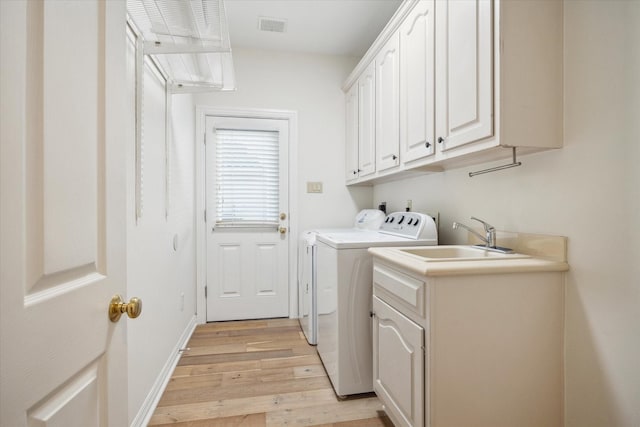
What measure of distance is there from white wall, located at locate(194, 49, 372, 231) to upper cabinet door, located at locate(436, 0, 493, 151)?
168cm

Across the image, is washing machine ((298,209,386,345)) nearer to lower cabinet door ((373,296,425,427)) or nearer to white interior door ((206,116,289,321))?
white interior door ((206,116,289,321))

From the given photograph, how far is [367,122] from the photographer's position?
2.52 meters

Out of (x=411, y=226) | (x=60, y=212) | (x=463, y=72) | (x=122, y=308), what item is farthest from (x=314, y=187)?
(x=60, y=212)

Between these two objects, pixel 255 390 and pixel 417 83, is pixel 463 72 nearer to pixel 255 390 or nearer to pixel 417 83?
pixel 417 83

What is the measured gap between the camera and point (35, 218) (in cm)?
48

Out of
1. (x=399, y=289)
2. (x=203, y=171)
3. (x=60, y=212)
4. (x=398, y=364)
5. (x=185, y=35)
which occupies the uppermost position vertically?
(x=185, y=35)

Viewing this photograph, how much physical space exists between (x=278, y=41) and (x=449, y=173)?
2001mm

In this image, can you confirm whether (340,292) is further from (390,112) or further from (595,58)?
(595,58)

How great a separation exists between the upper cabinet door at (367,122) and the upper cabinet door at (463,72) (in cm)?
87

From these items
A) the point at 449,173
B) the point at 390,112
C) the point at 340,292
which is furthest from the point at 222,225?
the point at 449,173

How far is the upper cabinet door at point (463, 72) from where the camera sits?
47.3 inches

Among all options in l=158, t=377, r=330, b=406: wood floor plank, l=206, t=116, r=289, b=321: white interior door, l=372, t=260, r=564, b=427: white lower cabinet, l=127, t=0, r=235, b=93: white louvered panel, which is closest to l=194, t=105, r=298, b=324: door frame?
l=206, t=116, r=289, b=321: white interior door

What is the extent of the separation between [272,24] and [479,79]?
199cm

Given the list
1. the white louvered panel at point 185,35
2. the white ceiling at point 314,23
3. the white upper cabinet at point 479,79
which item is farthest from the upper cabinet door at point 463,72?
the white ceiling at point 314,23
